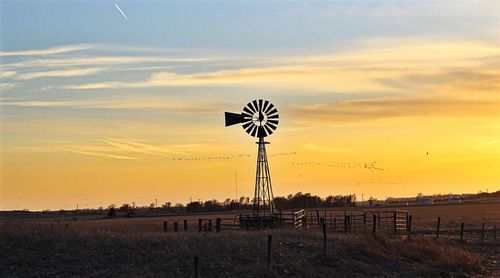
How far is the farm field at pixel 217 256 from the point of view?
87.3 ft

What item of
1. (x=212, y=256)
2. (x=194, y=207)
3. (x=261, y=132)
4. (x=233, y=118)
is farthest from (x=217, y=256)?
(x=194, y=207)

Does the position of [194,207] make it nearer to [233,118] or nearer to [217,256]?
[233,118]

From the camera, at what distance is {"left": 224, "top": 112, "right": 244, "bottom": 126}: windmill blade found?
51.0m

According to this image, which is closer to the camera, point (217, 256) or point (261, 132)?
point (217, 256)

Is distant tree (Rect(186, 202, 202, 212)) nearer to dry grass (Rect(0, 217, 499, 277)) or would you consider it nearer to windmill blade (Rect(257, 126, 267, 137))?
windmill blade (Rect(257, 126, 267, 137))

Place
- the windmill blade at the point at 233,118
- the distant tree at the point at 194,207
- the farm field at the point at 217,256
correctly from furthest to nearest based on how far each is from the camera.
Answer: the distant tree at the point at 194,207 < the windmill blade at the point at 233,118 < the farm field at the point at 217,256

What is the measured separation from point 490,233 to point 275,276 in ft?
109

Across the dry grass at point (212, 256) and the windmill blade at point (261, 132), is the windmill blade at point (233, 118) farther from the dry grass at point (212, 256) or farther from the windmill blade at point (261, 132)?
the dry grass at point (212, 256)

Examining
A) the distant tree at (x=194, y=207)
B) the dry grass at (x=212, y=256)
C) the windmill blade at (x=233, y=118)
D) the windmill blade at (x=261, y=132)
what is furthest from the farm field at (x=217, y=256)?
the distant tree at (x=194, y=207)

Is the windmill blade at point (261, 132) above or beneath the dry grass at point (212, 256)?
above

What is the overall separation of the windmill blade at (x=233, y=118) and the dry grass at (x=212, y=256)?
53.2ft

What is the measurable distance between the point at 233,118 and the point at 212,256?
76.5ft

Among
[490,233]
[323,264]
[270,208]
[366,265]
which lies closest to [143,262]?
[323,264]

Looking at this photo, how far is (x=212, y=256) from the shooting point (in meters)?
28.7
